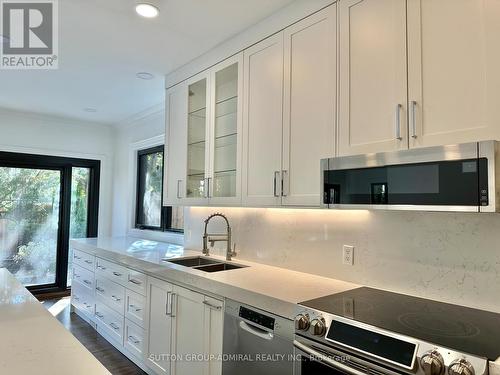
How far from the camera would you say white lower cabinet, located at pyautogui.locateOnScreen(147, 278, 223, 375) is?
211 cm

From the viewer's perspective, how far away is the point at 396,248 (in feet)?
6.25

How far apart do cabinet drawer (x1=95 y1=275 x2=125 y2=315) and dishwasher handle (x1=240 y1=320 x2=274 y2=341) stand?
1.67m

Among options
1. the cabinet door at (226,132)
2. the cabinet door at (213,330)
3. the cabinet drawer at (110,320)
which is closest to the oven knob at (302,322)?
the cabinet door at (213,330)

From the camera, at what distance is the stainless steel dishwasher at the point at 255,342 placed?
1.67 m

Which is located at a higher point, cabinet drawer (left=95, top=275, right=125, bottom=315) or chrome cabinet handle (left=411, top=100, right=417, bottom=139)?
chrome cabinet handle (left=411, top=100, right=417, bottom=139)

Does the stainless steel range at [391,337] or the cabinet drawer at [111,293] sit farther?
the cabinet drawer at [111,293]

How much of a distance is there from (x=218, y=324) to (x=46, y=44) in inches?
99.8

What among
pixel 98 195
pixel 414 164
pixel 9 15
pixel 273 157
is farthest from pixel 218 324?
pixel 98 195

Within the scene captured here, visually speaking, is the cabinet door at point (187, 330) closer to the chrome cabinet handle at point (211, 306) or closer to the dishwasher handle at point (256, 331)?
the chrome cabinet handle at point (211, 306)

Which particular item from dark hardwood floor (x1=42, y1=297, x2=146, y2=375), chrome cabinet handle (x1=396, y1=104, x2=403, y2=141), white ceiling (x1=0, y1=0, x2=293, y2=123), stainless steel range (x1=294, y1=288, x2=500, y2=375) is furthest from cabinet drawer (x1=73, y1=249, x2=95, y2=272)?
chrome cabinet handle (x1=396, y1=104, x2=403, y2=141)

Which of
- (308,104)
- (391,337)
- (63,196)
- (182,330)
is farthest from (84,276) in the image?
(391,337)

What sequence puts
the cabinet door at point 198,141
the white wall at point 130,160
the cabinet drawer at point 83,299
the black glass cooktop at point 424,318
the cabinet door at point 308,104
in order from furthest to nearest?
the white wall at point 130,160 → the cabinet drawer at point 83,299 → the cabinet door at point 198,141 → the cabinet door at point 308,104 → the black glass cooktop at point 424,318

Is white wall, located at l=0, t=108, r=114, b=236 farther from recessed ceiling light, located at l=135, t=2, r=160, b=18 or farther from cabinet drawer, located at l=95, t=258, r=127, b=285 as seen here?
recessed ceiling light, located at l=135, t=2, r=160, b=18

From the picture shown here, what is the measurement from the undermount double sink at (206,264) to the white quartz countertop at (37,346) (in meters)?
1.24
